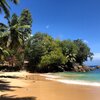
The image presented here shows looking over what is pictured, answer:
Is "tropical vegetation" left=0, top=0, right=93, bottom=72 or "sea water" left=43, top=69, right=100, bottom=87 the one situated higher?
"tropical vegetation" left=0, top=0, right=93, bottom=72

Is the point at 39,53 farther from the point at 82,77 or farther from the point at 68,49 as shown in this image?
the point at 82,77

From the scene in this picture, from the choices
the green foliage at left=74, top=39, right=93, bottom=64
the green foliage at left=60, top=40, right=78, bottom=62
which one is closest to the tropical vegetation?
the green foliage at left=60, top=40, right=78, bottom=62

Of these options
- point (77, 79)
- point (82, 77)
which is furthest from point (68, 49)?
point (77, 79)

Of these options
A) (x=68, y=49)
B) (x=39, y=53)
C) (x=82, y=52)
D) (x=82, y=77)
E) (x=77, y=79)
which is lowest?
(x=77, y=79)

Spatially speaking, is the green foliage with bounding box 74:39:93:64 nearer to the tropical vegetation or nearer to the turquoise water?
the tropical vegetation

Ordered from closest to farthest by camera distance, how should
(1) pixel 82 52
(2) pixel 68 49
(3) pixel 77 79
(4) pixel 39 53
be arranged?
(3) pixel 77 79
(4) pixel 39 53
(2) pixel 68 49
(1) pixel 82 52

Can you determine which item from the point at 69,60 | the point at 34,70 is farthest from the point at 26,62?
the point at 69,60

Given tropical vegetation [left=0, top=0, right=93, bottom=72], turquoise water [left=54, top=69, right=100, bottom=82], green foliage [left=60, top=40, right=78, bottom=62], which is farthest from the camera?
green foliage [left=60, top=40, right=78, bottom=62]

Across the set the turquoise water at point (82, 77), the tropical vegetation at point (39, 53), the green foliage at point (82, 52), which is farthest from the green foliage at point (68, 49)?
the turquoise water at point (82, 77)

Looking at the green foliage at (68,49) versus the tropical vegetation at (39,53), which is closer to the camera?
the tropical vegetation at (39,53)

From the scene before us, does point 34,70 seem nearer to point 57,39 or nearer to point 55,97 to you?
point 57,39

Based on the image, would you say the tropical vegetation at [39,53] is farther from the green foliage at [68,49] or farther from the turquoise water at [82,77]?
the turquoise water at [82,77]

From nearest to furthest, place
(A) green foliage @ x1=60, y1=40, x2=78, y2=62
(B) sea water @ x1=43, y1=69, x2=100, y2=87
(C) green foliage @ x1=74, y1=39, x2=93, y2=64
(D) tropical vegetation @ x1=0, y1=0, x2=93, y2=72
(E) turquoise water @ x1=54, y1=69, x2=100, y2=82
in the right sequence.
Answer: (B) sea water @ x1=43, y1=69, x2=100, y2=87
(E) turquoise water @ x1=54, y1=69, x2=100, y2=82
(D) tropical vegetation @ x1=0, y1=0, x2=93, y2=72
(A) green foliage @ x1=60, y1=40, x2=78, y2=62
(C) green foliage @ x1=74, y1=39, x2=93, y2=64

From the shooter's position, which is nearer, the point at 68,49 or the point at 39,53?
the point at 39,53
